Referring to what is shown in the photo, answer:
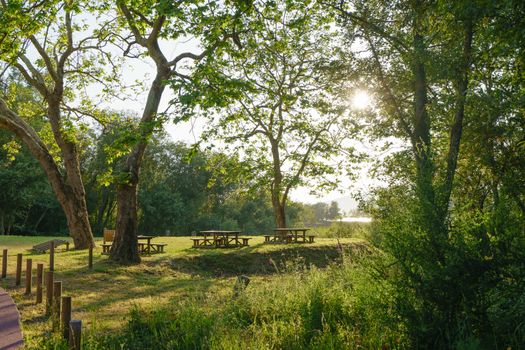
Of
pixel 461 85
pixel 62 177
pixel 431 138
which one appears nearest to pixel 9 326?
pixel 461 85

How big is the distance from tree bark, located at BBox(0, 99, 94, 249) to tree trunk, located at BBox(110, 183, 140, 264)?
12.4 feet

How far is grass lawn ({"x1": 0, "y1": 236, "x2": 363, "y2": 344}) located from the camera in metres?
9.62

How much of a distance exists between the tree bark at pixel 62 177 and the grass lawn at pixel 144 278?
1.24 metres

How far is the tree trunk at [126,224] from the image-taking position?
16.4 metres

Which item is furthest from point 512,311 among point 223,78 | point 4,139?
point 4,139

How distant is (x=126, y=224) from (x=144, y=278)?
2.48 meters

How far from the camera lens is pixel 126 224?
16.5 m

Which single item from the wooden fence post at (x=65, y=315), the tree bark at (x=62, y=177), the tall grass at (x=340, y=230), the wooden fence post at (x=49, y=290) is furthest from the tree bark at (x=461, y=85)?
the tall grass at (x=340, y=230)

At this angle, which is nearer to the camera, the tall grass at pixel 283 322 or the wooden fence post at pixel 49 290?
the tall grass at pixel 283 322

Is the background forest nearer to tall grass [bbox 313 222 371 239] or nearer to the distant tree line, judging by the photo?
tall grass [bbox 313 222 371 239]

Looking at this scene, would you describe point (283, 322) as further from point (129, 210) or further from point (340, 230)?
point (340, 230)

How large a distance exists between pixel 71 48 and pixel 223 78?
9206mm

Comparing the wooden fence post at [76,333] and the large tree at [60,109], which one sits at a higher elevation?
the large tree at [60,109]

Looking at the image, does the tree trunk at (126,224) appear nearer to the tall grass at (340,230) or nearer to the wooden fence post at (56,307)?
the wooden fence post at (56,307)
